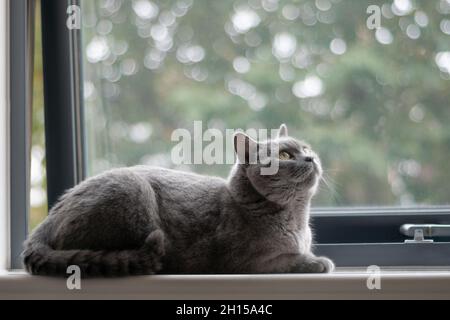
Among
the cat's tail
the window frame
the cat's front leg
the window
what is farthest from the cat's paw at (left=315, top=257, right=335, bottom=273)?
the window frame

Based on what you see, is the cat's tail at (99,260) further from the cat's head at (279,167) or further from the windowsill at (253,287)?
the cat's head at (279,167)

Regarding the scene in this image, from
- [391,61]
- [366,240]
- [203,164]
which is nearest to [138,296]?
[203,164]

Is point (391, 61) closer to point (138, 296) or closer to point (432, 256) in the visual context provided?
point (432, 256)

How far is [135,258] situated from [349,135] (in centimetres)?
71

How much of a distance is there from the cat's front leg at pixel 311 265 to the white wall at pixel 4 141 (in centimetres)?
77

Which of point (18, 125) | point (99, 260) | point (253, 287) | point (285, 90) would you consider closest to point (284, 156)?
point (285, 90)

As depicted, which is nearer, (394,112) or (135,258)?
(135,258)

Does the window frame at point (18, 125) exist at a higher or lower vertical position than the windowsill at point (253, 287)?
higher

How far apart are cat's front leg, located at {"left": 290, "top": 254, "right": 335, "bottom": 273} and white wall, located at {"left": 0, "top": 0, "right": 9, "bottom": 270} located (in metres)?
0.77

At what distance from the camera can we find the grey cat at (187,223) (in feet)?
4.05

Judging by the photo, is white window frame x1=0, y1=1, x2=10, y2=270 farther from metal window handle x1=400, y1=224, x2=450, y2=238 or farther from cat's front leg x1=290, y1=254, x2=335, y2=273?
metal window handle x1=400, y1=224, x2=450, y2=238

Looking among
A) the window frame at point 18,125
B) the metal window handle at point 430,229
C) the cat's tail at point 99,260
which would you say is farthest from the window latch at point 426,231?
the window frame at point 18,125

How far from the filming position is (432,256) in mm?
1473

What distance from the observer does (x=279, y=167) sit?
1.36 m
